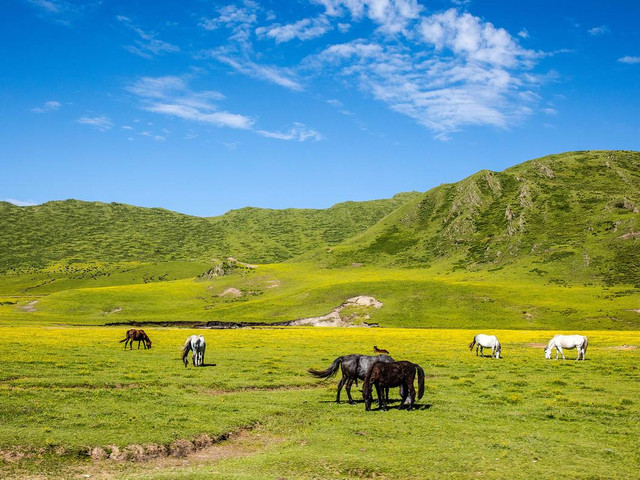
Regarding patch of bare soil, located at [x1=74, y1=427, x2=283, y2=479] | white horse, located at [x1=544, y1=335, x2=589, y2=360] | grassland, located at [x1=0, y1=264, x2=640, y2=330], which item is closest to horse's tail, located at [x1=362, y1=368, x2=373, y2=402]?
patch of bare soil, located at [x1=74, y1=427, x2=283, y2=479]

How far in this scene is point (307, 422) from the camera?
1973cm

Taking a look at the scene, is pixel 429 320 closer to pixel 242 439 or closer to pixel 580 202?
pixel 242 439

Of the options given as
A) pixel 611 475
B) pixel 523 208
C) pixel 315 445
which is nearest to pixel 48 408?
pixel 315 445

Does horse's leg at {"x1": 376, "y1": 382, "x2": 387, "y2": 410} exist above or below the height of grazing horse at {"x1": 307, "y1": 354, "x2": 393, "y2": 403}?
below

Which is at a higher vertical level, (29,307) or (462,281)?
(462,281)

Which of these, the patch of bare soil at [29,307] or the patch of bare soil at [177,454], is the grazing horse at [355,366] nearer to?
the patch of bare soil at [177,454]

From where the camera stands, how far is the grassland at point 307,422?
14477 millimetres

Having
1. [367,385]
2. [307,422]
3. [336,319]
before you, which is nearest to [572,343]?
[367,385]

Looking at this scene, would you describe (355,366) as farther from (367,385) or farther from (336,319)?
(336,319)

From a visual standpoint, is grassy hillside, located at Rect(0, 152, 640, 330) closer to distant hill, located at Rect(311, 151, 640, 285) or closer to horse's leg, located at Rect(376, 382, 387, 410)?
distant hill, located at Rect(311, 151, 640, 285)

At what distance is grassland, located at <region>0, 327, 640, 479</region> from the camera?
14477mm

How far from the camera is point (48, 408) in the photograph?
64.6ft

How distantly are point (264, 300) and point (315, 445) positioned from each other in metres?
113

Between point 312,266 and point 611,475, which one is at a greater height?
point 312,266
